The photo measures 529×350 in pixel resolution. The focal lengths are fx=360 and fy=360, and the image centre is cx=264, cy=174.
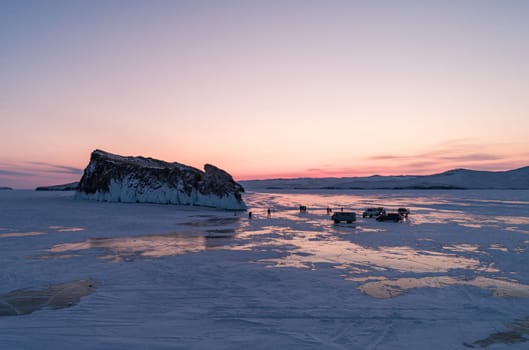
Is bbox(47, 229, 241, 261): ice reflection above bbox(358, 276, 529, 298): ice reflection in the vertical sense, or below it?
above

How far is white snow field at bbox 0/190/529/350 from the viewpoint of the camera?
26.7 feet

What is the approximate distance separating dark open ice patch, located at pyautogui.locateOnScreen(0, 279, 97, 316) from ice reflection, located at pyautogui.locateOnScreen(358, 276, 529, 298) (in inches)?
357

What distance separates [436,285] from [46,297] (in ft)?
41.7

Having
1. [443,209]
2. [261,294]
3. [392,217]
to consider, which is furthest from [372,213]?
[261,294]

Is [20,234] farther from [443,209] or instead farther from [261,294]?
[443,209]

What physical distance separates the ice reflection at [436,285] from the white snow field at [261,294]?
0.13 feet

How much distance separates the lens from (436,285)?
1253 centimetres

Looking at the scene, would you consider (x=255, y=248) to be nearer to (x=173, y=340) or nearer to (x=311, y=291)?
(x=311, y=291)

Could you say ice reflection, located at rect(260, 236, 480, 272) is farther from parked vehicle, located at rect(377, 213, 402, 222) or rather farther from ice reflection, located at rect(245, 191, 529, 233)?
parked vehicle, located at rect(377, 213, 402, 222)

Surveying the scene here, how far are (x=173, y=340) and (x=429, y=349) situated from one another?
18.0 ft

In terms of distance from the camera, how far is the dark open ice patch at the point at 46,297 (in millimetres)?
9945

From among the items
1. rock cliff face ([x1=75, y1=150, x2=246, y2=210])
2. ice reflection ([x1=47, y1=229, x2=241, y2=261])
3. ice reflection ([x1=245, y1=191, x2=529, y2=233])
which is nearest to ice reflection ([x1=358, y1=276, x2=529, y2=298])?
ice reflection ([x1=47, y1=229, x2=241, y2=261])

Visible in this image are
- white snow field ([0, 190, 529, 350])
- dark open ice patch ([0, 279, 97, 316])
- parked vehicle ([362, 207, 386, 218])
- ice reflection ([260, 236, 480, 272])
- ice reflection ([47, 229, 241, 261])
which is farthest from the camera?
parked vehicle ([362, 207, 386, 218])

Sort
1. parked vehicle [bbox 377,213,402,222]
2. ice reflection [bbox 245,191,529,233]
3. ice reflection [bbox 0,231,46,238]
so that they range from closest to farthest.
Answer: ice reflection [bbox 0,231,46,238] < ice reflection [bbox 245,191,529,233] < parked vehicle [bbox 377,213,402,222]
